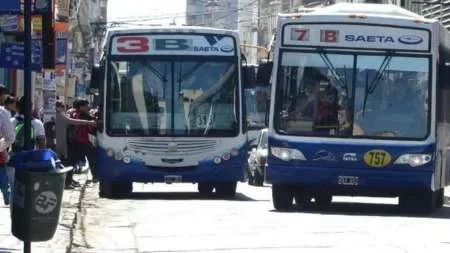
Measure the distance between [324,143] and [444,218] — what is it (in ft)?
7.41

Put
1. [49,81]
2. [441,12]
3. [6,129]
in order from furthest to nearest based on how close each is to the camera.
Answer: [441,12] → [49,81] → [6,129]

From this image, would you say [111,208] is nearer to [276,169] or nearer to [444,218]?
[276,169]

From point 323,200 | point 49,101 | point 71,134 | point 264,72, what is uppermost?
point 264,72

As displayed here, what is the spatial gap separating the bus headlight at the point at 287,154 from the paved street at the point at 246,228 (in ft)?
2.82

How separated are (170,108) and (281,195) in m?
3.90

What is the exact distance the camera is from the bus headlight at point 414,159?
60.2 ft

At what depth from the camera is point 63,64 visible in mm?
33312

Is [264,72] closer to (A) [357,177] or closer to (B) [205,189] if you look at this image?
(A) [357,177]

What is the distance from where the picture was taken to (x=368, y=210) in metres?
20.3

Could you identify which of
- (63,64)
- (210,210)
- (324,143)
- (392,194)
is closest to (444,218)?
(392,194)

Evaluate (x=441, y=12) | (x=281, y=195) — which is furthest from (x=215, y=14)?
(x=281, y=195)

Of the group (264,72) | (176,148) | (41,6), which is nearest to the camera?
(41,6)

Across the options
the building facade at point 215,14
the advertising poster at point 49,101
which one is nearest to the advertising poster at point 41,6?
the advertising poster at point 49,101

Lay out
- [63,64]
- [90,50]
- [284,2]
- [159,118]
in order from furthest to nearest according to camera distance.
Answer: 1. [284,2]
2. [90,50]
3. [63,64]
4. [159,118]
